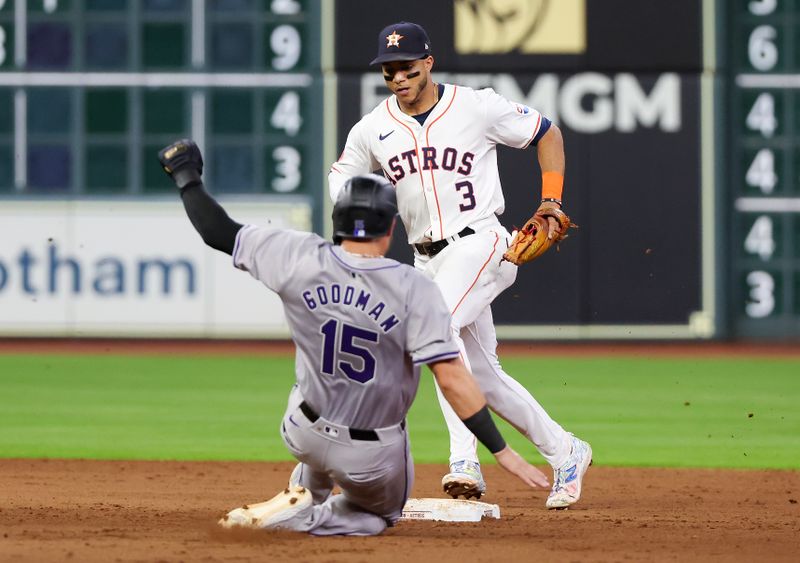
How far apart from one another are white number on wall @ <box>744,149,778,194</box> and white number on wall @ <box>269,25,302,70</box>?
4567mm

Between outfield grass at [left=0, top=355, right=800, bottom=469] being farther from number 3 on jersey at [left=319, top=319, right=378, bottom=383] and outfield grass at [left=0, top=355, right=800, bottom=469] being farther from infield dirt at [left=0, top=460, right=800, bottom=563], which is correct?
number 3 on jersey at [left=319, top=319, right=378, bottom=383]

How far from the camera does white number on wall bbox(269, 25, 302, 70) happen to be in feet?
48.3

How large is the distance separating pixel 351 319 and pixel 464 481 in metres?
1.37

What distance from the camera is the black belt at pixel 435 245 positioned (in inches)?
245

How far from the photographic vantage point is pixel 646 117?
14719 millimetres

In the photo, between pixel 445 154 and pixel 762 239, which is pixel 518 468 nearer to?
pixel 445 154

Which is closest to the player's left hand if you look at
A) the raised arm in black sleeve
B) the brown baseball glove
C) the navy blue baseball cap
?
the brown baseball glove

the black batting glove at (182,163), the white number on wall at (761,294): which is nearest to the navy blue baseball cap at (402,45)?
the black batting glove at (182,163)

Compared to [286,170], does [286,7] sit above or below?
above

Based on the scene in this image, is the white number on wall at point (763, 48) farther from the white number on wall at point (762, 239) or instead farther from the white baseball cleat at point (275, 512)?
the white baseball cleat at point (275, 512)

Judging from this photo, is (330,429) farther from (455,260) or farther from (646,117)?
(646,117)

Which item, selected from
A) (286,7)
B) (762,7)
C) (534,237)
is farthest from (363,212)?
(762,7)

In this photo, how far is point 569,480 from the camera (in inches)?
241

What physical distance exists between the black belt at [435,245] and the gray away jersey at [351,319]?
1.31 meters
